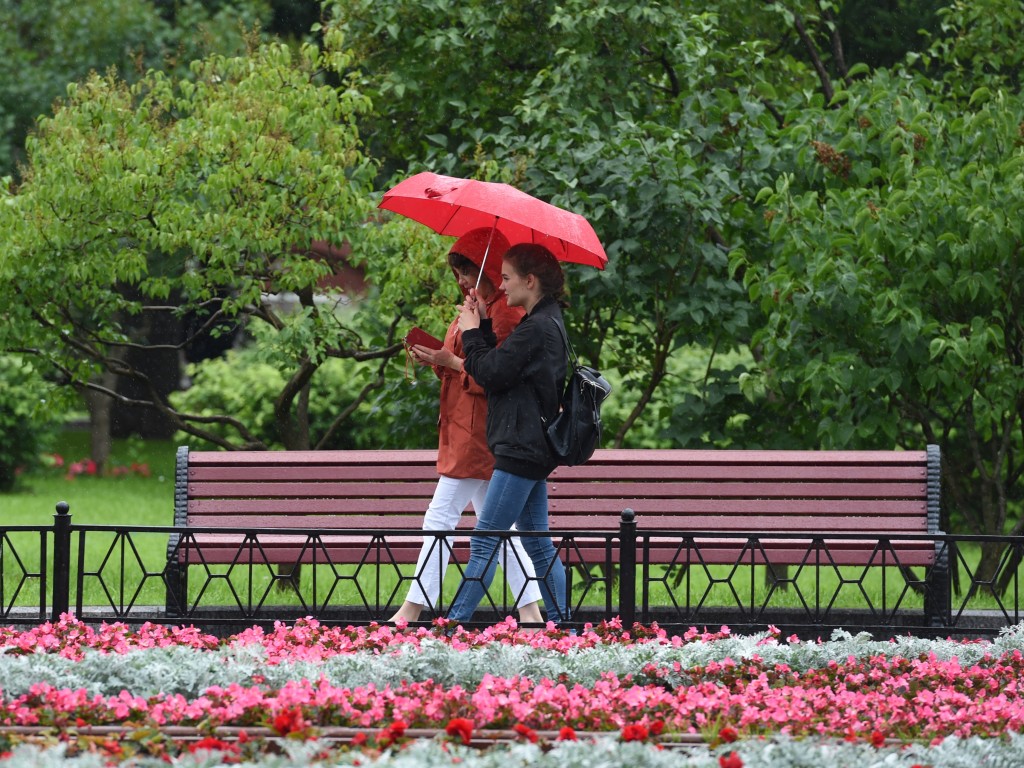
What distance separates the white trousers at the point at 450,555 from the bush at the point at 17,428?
31.1ft

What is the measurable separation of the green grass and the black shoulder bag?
0.58 metres

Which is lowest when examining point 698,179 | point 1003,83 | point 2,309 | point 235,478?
point 235,478

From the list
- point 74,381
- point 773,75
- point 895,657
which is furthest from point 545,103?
point 895,657

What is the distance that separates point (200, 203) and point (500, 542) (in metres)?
2.96

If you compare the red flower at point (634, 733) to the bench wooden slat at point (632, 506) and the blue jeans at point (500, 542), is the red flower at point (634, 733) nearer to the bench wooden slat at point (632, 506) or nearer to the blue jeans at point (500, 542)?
the blue jeans at point (500, 542)

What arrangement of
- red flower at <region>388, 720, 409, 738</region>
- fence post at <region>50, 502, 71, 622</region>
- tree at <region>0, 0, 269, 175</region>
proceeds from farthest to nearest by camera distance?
tree at <region>0, 0, 269, 175</region> → fence post at <region>50, 502, 71, 622</region> → red flower at <region>388, 720, 409, 738</region>

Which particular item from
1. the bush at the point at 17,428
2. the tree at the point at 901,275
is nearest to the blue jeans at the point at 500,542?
the tree at the point at 901,275

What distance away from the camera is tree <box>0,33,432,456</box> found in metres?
7.50

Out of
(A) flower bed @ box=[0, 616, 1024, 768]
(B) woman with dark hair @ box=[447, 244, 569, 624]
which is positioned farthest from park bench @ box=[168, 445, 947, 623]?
(A) flower bed @ box=[0, 616, 1024, 768]

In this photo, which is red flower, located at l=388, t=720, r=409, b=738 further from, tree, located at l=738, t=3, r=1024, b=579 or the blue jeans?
tree, located at l=738, t=3, r=1024, b=579

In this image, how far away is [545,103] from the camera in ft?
28.5

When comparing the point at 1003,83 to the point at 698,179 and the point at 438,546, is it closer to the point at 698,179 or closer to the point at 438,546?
the point at 698,179

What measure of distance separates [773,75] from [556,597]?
542 cm

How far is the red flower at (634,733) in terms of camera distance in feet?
11.9
